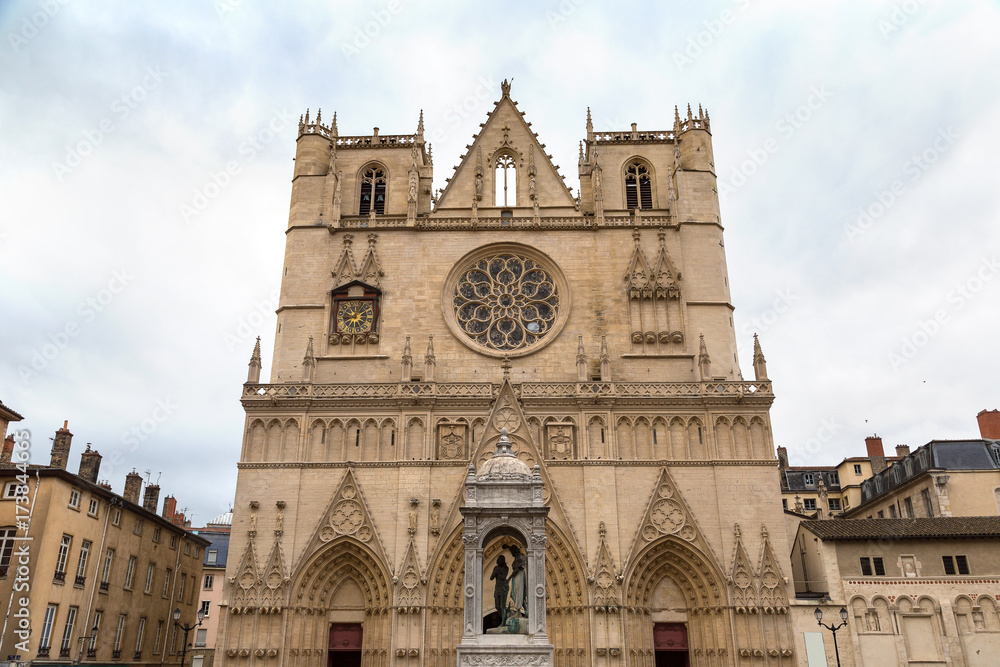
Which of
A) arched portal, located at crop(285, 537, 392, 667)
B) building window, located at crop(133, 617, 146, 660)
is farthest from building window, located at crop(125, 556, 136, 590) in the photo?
arched portal, located at crop(285, 537, 392, 667)

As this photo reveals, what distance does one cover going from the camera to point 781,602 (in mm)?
25516

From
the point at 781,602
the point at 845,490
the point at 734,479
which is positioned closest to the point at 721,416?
the point at 734,479

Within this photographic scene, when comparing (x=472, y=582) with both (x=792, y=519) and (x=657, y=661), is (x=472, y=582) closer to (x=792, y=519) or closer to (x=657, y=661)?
(x=657, y=661)

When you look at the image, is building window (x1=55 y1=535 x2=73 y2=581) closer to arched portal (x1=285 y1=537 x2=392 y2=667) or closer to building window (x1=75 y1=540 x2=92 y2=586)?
building window (x1=75 y1=540 x2=92 y2=586)

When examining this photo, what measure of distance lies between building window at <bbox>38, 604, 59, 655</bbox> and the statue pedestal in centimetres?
1788

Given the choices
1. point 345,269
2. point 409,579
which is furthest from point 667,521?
point 345,269

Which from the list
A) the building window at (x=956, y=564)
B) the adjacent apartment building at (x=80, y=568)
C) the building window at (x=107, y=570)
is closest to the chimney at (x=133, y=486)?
the adjacent apartment building at (x=80, y=568)

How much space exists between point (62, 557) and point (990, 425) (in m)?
39.6

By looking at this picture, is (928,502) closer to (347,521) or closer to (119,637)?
(347,521)

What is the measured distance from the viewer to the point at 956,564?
26.7 m

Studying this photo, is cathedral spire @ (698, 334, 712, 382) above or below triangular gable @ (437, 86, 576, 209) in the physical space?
below

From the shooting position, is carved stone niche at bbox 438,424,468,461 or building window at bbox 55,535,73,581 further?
carved stone niche at bbox 438,424,468,461

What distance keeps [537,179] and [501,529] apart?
20819mm

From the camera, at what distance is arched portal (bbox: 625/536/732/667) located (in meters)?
25.4
